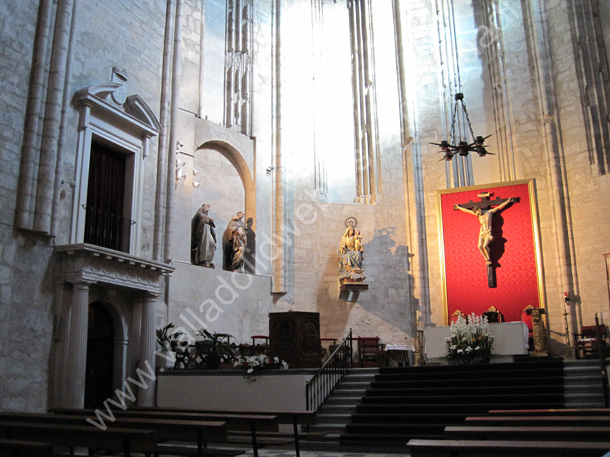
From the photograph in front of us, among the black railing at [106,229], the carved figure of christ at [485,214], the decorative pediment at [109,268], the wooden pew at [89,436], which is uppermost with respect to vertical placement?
the carved figure of christ at [485,214]

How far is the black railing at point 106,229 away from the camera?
1218cm

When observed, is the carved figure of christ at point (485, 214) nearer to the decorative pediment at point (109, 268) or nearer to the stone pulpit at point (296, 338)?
the stone pulpit at point (296, 338)

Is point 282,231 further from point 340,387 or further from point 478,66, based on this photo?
point 478,66

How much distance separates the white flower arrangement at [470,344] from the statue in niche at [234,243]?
19.7 feet

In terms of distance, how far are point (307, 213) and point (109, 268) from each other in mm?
7841

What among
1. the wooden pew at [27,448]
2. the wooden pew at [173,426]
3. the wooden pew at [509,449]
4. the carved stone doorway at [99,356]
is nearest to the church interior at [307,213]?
the carved stone doorway at [99,356]

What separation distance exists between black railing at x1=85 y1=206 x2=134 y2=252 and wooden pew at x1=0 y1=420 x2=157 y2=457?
618 cm

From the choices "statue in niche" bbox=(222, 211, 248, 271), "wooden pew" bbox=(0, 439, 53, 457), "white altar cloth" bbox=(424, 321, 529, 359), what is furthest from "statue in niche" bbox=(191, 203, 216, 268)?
"wooden pew" bbox=(0, 439, 53, 457)

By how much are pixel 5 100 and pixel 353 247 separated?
33.4 ft

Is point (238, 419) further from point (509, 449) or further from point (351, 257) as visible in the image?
point (351, 257)

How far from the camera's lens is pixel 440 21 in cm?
1966

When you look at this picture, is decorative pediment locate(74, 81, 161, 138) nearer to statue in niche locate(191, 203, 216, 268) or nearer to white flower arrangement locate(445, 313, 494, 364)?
statue in niche locate(191, 203, 216, 268)

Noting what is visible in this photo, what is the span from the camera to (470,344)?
1262 centimetres

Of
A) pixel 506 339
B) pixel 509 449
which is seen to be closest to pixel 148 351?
pixel 506 339
